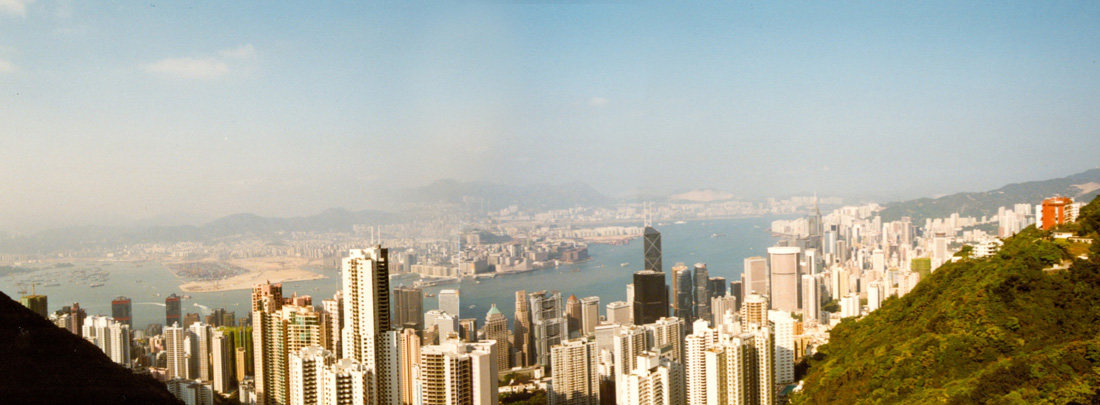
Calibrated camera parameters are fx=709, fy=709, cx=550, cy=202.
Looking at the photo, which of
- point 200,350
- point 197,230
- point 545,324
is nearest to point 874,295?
point 545,324

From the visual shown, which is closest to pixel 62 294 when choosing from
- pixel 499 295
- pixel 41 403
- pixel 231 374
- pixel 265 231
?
pixel 231 374

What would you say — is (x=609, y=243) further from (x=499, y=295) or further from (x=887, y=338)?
(x=887, y=338)

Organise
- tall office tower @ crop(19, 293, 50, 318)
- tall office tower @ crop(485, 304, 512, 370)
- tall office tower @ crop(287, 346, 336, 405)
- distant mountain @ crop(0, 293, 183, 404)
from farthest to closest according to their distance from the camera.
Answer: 1. tall office tower @ crop(485, 304, 512, 370)
2. tall office tower @ crop(19, 293, 50, 318)
3. tall office tower @ crop(287, 346, 336, 405)
4. distant mountain @ crop(0, 293, 183, 404)

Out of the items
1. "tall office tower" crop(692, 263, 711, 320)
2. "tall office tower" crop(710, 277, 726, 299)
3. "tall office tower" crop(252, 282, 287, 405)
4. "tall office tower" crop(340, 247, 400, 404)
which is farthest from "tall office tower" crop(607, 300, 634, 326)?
"tall office tower" crop(252, 282, 287, 405)

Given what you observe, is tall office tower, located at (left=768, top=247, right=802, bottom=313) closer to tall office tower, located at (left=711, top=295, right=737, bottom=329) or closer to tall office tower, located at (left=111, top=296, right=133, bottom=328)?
tall office tower, located at (left=711, top=295, right=737, bottom=329)

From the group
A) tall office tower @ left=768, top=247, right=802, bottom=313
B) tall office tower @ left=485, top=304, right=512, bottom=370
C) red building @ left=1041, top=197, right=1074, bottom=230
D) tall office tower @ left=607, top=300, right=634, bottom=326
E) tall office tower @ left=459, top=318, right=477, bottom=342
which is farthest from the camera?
tall office tower @ left=768, top=247, right=802, bottom=313

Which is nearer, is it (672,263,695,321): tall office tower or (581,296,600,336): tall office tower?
(581,296,600,336): tall office tower

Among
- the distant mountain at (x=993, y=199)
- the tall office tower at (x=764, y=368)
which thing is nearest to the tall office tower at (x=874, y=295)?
the distant mountain at (x=993, y=199)

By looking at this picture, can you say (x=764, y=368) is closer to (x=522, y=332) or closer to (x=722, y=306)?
(x=522, y=332)
